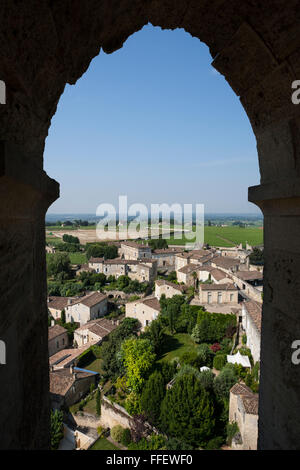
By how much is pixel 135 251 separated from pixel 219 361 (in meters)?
34.5

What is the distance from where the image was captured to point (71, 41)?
5.67ft

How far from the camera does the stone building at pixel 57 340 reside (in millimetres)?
23156

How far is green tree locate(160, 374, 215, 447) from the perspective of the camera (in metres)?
11.8

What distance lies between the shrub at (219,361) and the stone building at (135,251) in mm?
31453

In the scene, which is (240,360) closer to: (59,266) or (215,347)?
(215,347)

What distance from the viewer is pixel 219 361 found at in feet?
54.3

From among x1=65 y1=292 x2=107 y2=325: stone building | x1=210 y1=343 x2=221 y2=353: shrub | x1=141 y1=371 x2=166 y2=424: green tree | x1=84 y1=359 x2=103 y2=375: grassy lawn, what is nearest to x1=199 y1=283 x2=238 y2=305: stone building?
x1=210 y1=343 x2=221 y2=353: shrub

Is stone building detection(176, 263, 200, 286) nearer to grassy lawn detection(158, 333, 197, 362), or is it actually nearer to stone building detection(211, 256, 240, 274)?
stone building detection(211, 256, 240, 274)

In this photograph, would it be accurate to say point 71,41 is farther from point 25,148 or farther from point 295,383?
point 295,383

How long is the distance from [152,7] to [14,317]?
2.31m

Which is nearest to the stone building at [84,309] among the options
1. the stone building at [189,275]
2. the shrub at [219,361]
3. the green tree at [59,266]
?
the stone building at [189,275]

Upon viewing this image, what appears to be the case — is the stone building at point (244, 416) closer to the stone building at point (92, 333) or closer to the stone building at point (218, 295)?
the stone building at point (92, 333)

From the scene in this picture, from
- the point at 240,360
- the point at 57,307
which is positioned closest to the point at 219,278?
the point at 240,360
